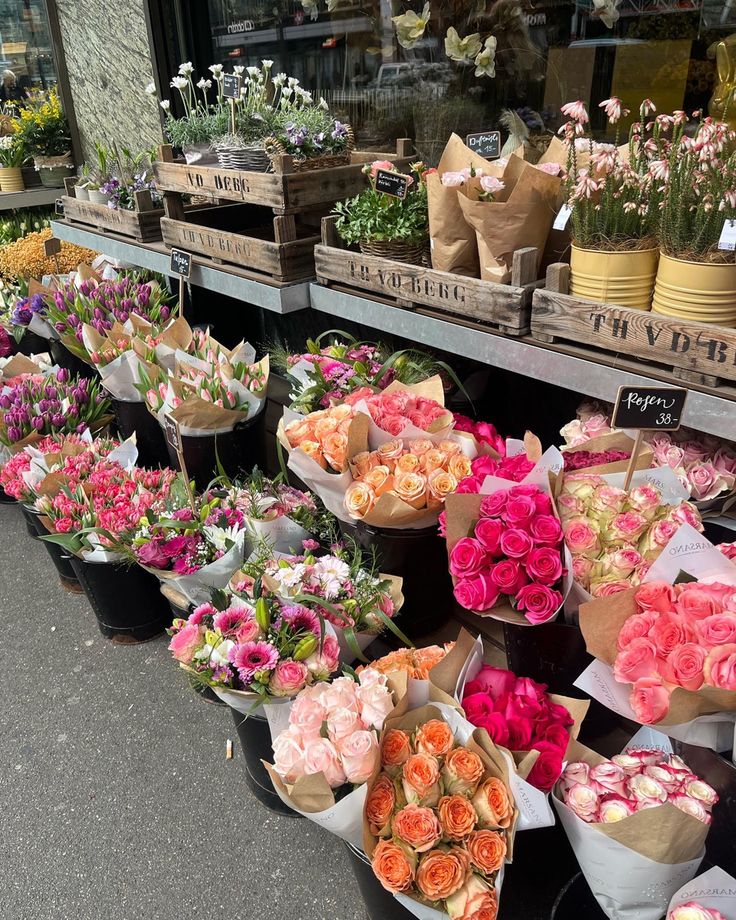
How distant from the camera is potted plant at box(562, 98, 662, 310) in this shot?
1.62 m

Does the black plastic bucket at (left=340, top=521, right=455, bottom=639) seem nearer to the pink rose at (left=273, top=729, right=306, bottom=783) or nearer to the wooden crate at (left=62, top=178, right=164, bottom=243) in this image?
the pink rose at (left=273, top=729, right=306, bottom=783)

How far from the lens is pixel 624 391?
1.33 meters

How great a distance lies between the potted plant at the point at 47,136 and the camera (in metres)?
5.09

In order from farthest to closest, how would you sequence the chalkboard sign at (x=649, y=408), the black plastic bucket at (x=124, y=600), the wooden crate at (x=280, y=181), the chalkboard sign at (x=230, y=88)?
1. the chalkboard sign at (x=230, y=88)
2. the wooden crate at (x=280, y=181)
3. the black plastic bucket at (x=124, y=600)
4. the chalkboard sign at (x=649, y=408)

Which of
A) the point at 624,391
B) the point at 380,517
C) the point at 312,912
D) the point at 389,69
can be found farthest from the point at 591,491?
the point at 389,69

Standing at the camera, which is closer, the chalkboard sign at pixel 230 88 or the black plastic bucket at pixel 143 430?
the chalkboard sign at pixel 230 88

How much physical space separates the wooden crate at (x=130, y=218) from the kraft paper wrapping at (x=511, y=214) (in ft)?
6.50

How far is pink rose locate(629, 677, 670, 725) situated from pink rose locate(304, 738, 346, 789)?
53 cm

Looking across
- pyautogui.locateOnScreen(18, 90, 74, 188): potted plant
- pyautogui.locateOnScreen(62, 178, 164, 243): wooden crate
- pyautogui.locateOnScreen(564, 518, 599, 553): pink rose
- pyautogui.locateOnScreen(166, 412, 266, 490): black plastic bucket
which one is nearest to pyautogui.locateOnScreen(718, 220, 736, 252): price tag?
pyautogui.locateOnScreen(564, 518, 599, 553): pink rose

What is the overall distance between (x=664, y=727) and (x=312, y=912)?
3.12 ft

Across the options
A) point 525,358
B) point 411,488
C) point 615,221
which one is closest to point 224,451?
point 411,488

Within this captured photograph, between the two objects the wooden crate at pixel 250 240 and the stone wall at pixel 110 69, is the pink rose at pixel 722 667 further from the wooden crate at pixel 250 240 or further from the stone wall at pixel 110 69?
the stone wall at pixel 110 69

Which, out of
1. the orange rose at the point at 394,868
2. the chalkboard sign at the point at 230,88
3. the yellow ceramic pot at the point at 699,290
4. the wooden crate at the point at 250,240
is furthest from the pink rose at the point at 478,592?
the chalkboard sign at the point at 230,88

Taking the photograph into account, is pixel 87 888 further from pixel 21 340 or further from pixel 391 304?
pixel 21 340
